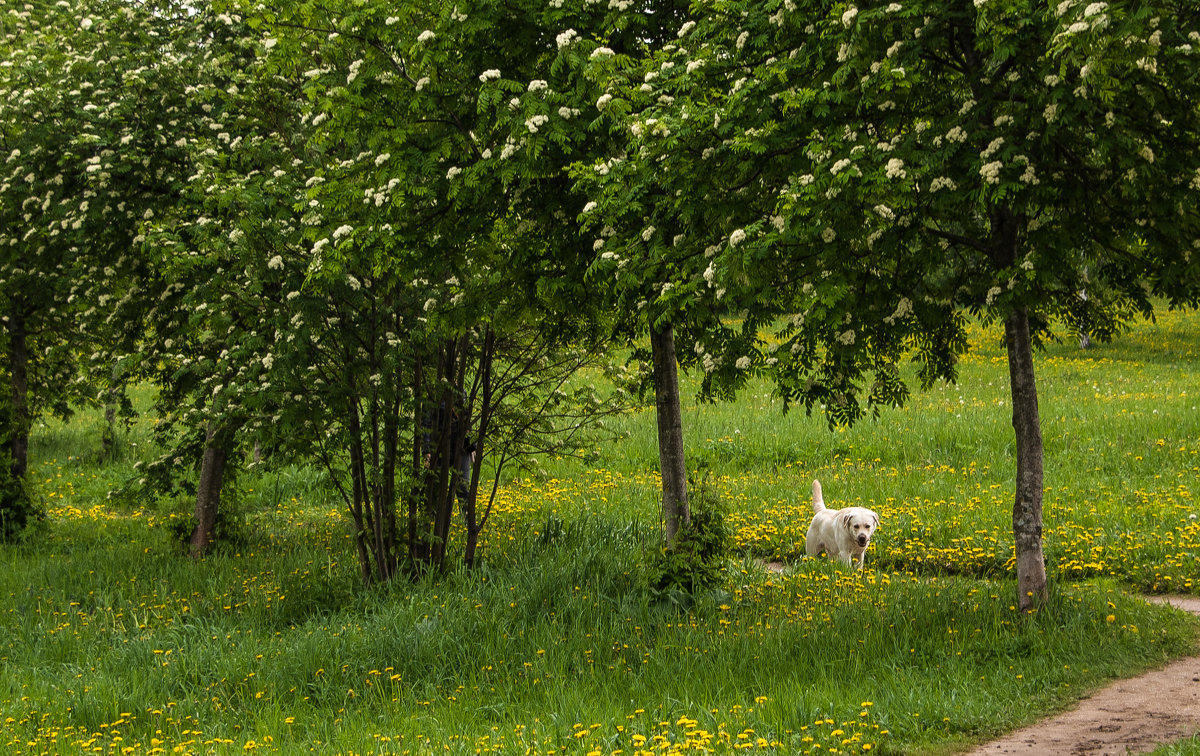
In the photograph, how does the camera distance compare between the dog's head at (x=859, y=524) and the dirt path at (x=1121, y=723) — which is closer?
the dirt path at (x=1121, y=723)

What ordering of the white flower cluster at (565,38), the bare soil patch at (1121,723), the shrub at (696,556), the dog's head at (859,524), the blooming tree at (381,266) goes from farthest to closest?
the dog's head at (859,524) → the shrub at (696,556) → the blooming tree at (381,266) → the white flower cluster at (565,38) → the bare soil patch at (1121,723)

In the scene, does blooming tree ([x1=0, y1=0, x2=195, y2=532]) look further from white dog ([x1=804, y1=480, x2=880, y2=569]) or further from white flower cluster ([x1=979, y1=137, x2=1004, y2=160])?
white flower cluster ([x1=979, y1=137, x2=1004, y2=160])

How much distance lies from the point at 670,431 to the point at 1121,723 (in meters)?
4.59

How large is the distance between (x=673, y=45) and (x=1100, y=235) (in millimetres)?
3251

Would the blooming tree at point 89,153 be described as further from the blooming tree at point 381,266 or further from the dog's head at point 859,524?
the dog's head at point 859,524

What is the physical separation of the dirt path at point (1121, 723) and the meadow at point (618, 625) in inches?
6.4

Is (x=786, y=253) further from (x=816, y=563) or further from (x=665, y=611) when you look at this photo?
(x=816, y=563)

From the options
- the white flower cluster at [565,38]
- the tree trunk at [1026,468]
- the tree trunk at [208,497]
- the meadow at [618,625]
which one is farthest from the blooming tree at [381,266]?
the tree trunk at [1026,468]

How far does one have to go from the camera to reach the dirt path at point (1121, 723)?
571 cm

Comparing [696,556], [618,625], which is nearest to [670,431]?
[696,556]

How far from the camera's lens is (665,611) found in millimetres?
8898

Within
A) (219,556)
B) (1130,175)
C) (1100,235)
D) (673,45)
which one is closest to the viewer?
(1130,175)

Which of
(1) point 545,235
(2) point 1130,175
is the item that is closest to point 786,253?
(2) point 1130,175

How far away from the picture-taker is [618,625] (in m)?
8.60
